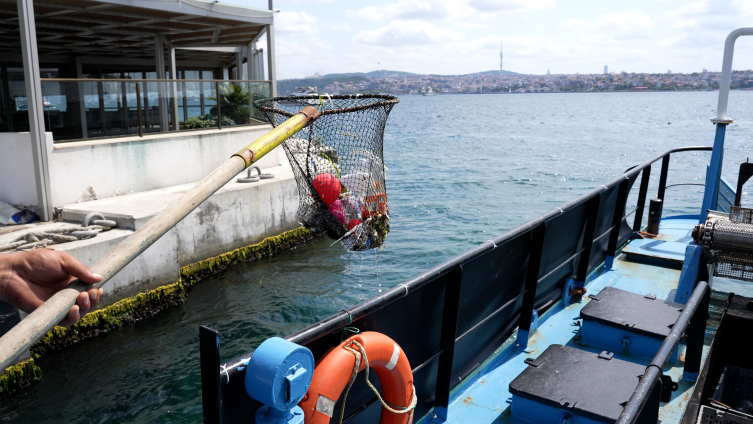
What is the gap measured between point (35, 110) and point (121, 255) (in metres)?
11.3

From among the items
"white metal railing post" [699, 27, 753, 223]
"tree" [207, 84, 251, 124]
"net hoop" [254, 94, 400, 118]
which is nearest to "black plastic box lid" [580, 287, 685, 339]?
"white metal railing post" [699, 27, 753, 223]

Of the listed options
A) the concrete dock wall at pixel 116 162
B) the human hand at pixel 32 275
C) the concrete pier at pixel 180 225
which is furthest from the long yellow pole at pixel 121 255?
the concrete dock wall at pixel 116 162

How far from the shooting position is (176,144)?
15000 mm

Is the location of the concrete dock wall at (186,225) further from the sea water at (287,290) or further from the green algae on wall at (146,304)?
Answer: the sea water at (287,290)

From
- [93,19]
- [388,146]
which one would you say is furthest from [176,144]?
[388,146]

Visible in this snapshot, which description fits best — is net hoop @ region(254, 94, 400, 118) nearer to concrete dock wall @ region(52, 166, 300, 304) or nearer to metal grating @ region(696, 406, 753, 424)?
metal grating @ region(696, 406, 753, 424)

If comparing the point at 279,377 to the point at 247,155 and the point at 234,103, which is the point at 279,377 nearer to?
the point at 247,155

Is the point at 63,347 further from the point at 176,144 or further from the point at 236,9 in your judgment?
the point at 236,9

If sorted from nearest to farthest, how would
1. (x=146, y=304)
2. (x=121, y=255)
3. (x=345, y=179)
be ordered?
1. (x=121, y=255)
2. (x=345, y=179)
3. (x=146, y=304)

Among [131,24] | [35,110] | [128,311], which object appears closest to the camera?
[128,311]

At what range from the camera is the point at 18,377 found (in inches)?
343

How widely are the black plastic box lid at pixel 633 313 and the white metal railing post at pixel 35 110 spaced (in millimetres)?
11269

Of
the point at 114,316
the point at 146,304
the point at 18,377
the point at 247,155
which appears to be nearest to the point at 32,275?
the point at 247,155

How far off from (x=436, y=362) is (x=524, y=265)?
4.70 feet
